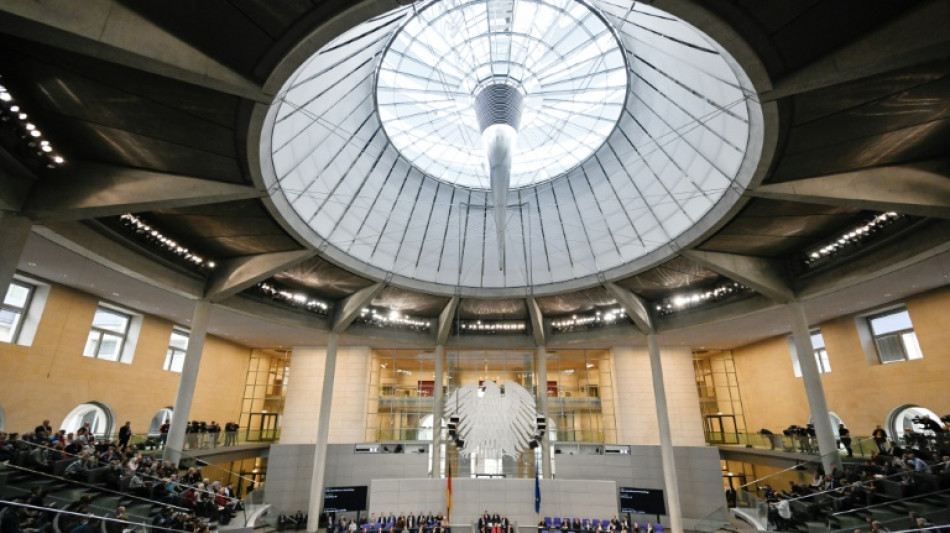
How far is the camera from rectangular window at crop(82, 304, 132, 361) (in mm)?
23438

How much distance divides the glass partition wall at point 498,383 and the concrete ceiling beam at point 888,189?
2129 cm

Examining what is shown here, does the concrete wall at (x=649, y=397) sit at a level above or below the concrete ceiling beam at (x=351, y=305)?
below

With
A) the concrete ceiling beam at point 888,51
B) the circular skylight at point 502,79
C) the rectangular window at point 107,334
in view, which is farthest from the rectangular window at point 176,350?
the concrete ceiling beam at point 888,51

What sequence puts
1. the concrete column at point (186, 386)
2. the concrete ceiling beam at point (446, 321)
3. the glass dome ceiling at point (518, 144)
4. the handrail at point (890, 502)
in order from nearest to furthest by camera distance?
the handrail at point (890, 502) < the glass dome ceiling at point (518, 144) < the concrete column at point (186, 386) < the concrete ceiling beam at point (446, 321)

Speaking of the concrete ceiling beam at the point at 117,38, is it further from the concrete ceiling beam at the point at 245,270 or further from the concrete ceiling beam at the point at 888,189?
the concrete ceiling beam at the point at 888,189

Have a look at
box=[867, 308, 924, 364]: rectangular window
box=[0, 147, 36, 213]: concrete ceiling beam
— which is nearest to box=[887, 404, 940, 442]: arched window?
box=[867, 308, 924, 364]: rectangular window

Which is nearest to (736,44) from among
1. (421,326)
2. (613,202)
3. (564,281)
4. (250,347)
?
(613,202)

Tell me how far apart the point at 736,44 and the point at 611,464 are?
27.0m

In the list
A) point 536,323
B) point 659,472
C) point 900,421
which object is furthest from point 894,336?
point 536,323

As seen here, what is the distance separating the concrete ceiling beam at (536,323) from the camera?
94.9 feet

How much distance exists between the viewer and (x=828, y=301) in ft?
72.8

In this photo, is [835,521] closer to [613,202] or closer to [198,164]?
[613,202]

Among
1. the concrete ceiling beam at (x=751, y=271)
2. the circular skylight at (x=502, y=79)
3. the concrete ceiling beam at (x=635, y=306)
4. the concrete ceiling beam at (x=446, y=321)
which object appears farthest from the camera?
the concrete ceiling beam at (x=446, y=321)

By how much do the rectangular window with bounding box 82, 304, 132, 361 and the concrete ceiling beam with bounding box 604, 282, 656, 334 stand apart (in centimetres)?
2769
